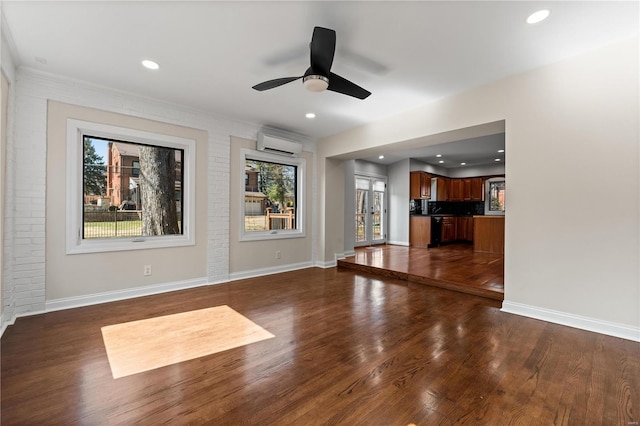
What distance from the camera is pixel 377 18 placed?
7.39 ft

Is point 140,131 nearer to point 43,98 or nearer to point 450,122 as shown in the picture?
point 43,98

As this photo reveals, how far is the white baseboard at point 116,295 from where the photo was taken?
3.28 m

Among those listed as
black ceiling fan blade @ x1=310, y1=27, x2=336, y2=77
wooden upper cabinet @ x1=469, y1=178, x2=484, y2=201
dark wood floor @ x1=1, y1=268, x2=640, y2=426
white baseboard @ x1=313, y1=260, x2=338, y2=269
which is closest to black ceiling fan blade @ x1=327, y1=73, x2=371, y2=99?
black ceiling fan blade @ x1=310, y1=27, x2=336, y2=77

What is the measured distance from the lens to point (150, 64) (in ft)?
9.75

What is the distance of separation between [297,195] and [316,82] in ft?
11.1

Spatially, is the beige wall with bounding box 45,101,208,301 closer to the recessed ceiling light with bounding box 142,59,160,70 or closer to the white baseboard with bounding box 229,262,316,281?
the white baseboard with bounding box 229,262,316,281

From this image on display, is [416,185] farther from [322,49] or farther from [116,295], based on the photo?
[116,295]

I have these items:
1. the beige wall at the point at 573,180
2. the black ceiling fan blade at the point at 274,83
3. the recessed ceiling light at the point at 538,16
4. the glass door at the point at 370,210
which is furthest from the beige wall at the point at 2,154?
the glass door at the point at 370,210

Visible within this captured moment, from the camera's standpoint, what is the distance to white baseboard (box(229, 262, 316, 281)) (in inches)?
189

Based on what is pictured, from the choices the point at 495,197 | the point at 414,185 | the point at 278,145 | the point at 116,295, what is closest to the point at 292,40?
the point at 278,145

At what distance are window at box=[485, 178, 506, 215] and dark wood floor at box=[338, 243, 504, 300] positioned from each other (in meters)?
1.68

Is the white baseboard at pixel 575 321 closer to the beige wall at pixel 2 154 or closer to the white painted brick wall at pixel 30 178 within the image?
the beige wall at pixel 2 154

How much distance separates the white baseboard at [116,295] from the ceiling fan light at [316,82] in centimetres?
333

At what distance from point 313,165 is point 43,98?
4.05 metres
